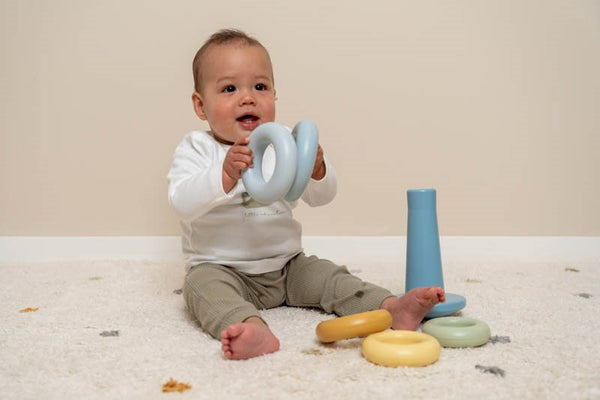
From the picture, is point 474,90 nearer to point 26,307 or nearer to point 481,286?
point 481,286

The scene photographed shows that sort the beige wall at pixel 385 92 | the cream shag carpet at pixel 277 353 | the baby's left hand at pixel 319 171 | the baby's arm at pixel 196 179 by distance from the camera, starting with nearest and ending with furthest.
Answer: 1. the cream shag carpet at pixel 277 353
2. the baby's arm at pixel 196 179
3. the baby's left hand at pixel 319 171
4. the beige wall at pixel 385 92

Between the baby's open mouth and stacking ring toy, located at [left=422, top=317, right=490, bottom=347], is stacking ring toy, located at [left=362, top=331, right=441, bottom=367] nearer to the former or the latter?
stacking ring toy, located at [left=422, top=317, right=490, bottom=347]

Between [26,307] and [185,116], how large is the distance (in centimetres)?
66

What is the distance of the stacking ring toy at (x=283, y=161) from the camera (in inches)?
31.1

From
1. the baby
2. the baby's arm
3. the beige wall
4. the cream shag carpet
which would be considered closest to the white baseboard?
the beige wall

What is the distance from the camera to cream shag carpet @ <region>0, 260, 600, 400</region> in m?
0.62

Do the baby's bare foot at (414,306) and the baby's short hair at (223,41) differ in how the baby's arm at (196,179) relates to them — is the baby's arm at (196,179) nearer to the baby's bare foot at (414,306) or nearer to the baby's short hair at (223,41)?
the baby's short hair at (223,41)

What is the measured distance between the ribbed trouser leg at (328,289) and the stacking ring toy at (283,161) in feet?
0.67

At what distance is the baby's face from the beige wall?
0.48 meters

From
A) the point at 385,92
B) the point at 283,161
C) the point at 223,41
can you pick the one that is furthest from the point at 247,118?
the point at 385,92

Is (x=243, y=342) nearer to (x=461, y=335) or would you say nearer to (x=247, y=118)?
(x=461, y=335)

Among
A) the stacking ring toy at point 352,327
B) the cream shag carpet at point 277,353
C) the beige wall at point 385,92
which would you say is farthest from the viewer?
the beige wall at point 385,92

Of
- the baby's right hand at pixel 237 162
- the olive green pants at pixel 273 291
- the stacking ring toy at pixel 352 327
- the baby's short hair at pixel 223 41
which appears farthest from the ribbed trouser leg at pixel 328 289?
the baby's short hair at pixel 223 41

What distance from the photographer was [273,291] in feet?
3.39
